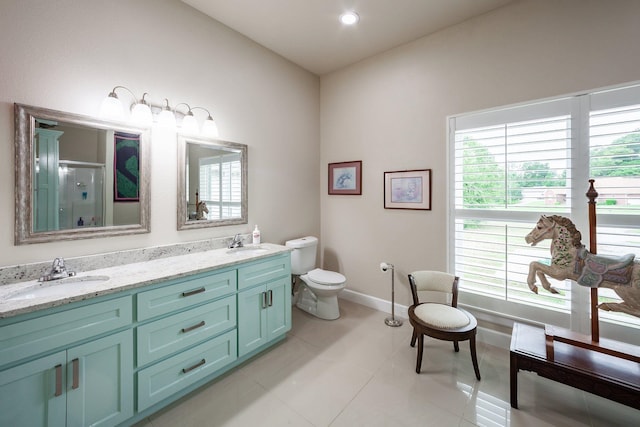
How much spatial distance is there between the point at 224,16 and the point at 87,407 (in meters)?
2.96

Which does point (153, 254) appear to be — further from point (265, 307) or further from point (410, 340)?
point (410, 340)

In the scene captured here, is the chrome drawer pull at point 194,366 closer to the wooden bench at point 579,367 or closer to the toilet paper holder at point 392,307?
the toilet paper holder at point 392,307

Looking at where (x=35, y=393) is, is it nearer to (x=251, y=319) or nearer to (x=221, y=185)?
(x=251, y=319)

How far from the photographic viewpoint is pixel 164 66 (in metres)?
2.11

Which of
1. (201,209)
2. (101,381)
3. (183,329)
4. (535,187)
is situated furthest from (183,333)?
(535,187)

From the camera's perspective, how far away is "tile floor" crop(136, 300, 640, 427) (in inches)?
62.9

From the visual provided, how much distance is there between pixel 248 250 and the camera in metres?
2.42

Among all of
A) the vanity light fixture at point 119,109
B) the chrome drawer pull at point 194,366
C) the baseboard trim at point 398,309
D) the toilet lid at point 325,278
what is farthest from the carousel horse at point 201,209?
the baseboard trim at point 398,309

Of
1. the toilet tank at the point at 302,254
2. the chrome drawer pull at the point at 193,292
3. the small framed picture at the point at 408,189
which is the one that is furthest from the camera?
the toilet tank at the point at 302,254

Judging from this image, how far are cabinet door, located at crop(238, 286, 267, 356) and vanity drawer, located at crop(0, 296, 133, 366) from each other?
0.75 m

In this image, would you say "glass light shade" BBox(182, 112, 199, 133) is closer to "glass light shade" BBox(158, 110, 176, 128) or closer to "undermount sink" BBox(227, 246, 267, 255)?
"glass light shade" BBox(158, 110, 176, 128)

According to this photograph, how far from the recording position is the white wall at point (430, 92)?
1.90 metres

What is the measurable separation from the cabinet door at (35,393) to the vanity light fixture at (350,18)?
9.89ft

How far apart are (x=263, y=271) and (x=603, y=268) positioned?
2227 mm
